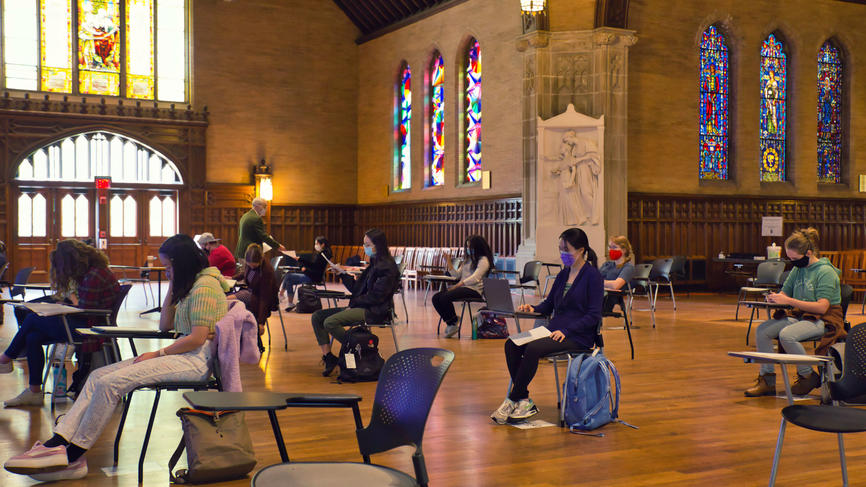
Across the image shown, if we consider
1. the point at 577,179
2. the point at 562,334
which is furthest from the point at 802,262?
the point at 577,179

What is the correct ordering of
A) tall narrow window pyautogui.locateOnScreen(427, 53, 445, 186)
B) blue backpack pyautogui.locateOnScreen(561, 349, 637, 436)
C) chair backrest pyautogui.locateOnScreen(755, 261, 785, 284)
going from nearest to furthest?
1. blue backpack pyautogui.locateOnScreen(561, 349, 637, 436)
2. chair backrest pyautogui.locateOnScreen(755, 261, 785, 284)
3. tall narrow window pyautogui.locateOnScreen(427, 53, 445, 186)

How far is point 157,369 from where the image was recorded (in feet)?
14.2

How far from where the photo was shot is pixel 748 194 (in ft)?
57.3

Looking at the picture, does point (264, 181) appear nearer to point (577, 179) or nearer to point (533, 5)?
point (577, 179)

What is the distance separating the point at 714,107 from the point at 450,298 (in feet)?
32.9

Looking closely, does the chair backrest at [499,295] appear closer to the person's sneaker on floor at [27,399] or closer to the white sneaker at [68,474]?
the person's sneaker on floor at [27,399]

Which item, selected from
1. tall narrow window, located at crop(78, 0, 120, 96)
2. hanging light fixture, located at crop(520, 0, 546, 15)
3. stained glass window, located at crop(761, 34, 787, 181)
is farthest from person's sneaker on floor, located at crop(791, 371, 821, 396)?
tall narrow window, located at crop(78, 0, 120, 96)

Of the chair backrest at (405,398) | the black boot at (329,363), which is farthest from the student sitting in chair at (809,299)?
the chair backrest at (405,398)

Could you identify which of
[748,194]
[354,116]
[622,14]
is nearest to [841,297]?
[622,14]

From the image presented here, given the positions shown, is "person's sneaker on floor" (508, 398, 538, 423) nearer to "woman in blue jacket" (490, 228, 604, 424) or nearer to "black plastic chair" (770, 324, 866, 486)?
"woman in blue jacket" (490, 228, 604, 424)

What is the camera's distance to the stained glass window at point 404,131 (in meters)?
20.3

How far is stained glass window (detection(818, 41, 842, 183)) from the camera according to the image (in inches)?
728

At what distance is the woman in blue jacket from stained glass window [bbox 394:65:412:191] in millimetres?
14714

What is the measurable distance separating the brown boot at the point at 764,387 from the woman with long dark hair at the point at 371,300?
9.41ft
